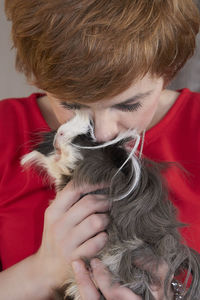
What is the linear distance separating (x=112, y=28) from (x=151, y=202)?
0.31 m

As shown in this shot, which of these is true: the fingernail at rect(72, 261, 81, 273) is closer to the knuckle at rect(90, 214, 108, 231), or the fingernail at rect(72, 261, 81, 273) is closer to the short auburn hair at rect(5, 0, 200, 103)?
the knuckle at rect(90, 214, 108, 231)

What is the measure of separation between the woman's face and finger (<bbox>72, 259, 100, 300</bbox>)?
9.5 inches

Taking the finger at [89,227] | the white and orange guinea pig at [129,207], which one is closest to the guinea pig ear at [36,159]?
the white and orange guinea pig at [129,207]

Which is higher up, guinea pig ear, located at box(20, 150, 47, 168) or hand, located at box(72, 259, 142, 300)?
guinea pig ear, located at box(20, 150, 47, 168)

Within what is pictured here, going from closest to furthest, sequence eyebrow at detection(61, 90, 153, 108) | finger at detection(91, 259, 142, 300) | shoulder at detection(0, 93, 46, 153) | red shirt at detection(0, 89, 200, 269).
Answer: finger at detection(91, 259, 142, 300)
eyebrow at detection(61, 90, 153, 108)
red shirt at detection(0, 89, 200, 269)
shoulder at detection(0, 93, 46, 153)

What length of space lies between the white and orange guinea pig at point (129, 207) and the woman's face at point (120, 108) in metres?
0.02

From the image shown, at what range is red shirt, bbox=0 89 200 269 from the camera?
1048 millimetres

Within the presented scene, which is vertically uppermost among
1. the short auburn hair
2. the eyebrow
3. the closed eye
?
the short auburn hair

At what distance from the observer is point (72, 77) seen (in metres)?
0.77

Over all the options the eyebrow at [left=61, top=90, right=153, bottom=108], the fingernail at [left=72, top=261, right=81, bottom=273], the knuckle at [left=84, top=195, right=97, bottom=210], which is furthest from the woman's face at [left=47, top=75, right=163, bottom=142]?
the fingernail at [left=72, top=261, right=81, bottom=273]

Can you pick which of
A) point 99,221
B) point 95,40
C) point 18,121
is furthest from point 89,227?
point 18,121

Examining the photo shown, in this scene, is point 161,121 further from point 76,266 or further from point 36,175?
point 76,266

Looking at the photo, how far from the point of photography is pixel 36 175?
3.36 ft

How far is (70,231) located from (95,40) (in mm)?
385
